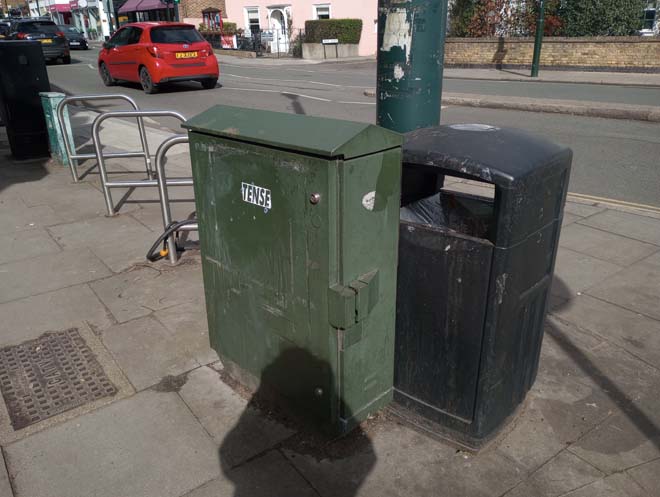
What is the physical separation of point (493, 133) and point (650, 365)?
1883mm

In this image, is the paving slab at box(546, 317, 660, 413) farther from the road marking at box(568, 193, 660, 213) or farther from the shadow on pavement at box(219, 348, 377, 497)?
the road marking at box(568, 193, 660, 213)

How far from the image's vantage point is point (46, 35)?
25016 millimetres

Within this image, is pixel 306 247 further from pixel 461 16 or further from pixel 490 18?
pixel 461 16

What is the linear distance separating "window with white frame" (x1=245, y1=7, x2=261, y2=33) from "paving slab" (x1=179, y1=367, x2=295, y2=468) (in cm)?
3893

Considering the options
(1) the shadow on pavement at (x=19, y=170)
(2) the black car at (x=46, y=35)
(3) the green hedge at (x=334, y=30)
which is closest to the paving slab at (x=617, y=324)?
(1) the shadow on pavement at (x=19, y=170)

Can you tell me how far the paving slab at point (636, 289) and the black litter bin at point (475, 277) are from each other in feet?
5.52

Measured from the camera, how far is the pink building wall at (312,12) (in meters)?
32.7

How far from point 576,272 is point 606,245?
2.59 ft

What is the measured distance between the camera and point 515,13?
2450 cm

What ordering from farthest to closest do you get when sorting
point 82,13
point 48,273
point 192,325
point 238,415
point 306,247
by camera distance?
1. point 82,13
2. point 48,273
3. point 192,325
4. point 238,415
5. point 306,247

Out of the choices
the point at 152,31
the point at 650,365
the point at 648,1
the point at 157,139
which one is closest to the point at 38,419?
the point at 650,365

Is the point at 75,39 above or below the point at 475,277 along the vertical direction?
below

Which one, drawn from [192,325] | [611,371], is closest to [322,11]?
[192,325]

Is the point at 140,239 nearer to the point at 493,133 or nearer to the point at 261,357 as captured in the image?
the point at 261,357
